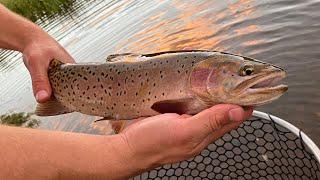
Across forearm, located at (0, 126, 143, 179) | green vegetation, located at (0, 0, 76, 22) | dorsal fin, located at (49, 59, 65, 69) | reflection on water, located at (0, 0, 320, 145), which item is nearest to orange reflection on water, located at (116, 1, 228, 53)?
reflection on water, located at (0, 0, 320, 145)

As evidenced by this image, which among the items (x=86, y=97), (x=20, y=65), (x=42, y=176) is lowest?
(x=20, y=65)

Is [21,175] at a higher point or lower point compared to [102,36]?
higher

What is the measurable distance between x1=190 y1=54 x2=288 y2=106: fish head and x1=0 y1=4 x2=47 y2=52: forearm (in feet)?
5.73

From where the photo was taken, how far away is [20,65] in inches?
490

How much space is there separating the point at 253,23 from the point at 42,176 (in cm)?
647

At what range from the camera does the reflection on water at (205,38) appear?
227 inches

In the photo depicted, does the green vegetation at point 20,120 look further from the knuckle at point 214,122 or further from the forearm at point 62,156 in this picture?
the knuckle at point 214,122

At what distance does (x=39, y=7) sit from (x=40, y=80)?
15.4 meters

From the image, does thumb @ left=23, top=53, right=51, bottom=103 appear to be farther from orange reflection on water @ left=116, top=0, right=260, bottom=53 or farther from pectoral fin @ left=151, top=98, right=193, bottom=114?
orange reflection on water @ left=116, top=0, right=260, bottom=53

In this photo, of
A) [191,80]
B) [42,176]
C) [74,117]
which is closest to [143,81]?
[191,80]

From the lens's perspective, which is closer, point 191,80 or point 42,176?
point 42,176

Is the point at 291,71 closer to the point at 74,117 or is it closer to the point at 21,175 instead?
the point at 74,117

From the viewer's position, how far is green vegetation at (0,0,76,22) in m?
16.5

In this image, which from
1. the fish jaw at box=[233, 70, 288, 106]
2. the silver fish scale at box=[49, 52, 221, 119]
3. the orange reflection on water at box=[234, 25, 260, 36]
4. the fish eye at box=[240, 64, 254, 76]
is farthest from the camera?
the orange reflection on water at box=[234, 25, 260, 36]
